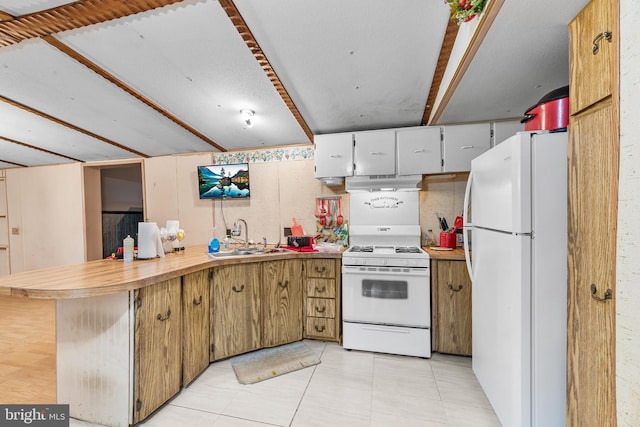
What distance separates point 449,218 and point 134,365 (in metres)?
2.96

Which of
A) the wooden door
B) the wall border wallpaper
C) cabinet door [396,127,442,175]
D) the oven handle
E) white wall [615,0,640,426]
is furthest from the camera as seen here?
the wall border wallpaper

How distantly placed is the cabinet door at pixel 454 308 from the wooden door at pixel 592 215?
1.02 meters

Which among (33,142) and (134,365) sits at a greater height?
(33,142)

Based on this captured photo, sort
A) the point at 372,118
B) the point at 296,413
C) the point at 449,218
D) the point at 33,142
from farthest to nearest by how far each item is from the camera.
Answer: the point at 33,142 → the point at 449,218 → the point at 372,118 → the point at 296,413

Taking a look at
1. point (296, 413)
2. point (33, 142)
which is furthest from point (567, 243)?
point (33, 142)

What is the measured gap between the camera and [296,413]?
1.62 meters

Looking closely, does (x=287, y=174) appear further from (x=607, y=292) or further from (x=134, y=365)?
(x=607, y=292)

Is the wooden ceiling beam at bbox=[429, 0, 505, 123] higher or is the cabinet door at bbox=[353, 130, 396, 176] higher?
the wooden ceiling beam at bbox=[429, 0, 505, 123]

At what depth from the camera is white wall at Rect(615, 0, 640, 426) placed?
83 centimetres

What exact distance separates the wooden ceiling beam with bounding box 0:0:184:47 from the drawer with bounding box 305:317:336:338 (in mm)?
2565

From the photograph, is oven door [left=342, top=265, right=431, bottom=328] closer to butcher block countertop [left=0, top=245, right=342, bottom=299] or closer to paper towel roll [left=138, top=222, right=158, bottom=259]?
butcher block countertop [left=0, top=245, right=342, bottom=299]

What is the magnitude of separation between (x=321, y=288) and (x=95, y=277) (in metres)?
1.71

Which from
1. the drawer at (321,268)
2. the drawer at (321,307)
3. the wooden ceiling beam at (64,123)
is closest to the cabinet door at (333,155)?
the drawer at (321,268)

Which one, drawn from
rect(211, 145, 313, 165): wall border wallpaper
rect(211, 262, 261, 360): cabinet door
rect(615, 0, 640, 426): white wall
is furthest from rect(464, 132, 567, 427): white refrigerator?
rect(211, 145, 313, 165): wall border wallpaper
